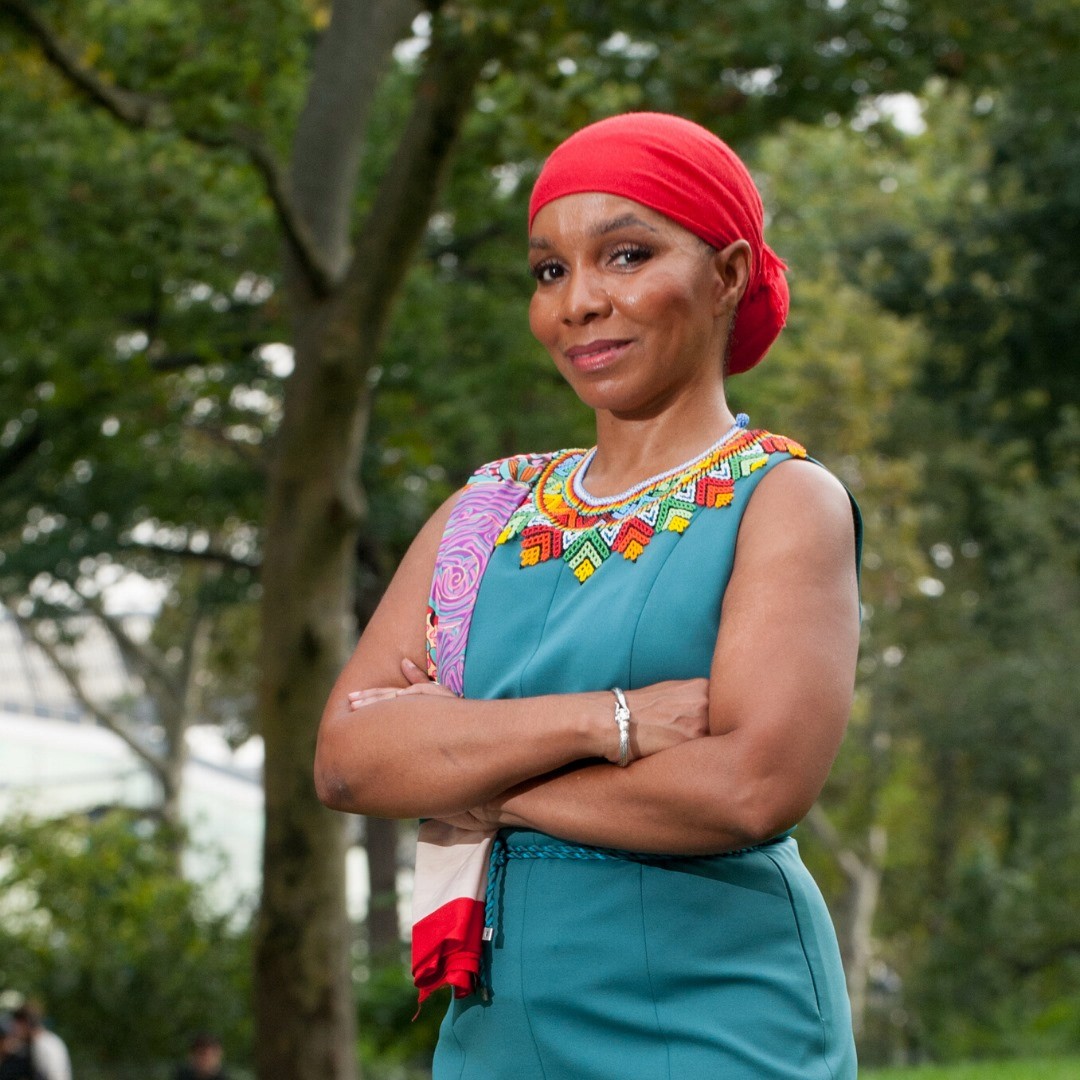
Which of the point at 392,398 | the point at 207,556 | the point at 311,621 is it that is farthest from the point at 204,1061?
the point at 207,556

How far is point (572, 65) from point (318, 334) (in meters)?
2.04

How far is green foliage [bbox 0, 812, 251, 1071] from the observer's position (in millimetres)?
14125

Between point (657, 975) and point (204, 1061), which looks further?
point (204, 1061)

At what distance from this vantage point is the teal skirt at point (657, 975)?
5.97 feet

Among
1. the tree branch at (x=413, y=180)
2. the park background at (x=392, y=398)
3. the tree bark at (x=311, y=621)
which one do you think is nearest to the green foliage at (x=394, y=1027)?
the park background at (x=392, y=398)

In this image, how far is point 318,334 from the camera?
855 centimetres

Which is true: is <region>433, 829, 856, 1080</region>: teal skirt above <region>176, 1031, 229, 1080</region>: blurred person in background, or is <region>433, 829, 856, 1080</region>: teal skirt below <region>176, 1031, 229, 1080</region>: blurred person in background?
above

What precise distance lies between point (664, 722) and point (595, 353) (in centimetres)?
51

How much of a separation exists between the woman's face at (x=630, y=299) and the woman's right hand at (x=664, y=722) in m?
0.43

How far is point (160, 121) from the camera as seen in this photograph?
786cm

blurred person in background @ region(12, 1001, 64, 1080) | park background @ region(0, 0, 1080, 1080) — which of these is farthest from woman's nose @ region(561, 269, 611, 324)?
blurred person in background @ region(12, 1001, 64, 1080)

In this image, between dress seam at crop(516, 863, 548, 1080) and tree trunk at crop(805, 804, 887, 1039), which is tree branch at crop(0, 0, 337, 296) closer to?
dress seam at crop(516, 863, 548, 1080)

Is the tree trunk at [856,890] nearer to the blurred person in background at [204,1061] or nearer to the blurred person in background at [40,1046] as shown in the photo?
the blurred person in background at [204,1061]

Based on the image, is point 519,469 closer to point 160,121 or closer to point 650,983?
point 650,983
